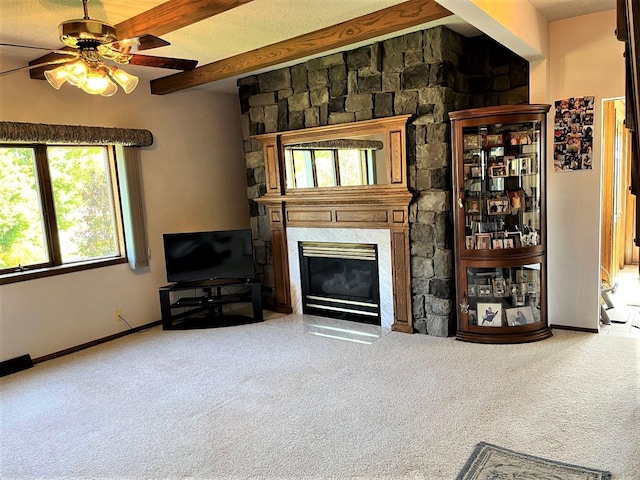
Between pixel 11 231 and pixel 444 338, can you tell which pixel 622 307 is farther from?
pixel 11 231

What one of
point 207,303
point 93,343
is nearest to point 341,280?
point 207,303

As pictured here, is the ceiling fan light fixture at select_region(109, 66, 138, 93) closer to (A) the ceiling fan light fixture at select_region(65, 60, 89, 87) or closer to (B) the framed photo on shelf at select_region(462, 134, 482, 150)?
(A) the ceiling fan light fixture at select_region(65, 60, 89, 87)

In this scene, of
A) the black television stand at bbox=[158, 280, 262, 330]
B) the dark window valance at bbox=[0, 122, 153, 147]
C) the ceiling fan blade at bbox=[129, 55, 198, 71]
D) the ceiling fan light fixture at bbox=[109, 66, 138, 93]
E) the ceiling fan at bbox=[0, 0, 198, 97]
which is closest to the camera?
the ceiling fan at bbox=[0, 0, 198, 97]

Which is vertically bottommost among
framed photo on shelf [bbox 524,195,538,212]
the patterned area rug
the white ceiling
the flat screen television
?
the patterned area rug

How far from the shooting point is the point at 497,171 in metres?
4.12

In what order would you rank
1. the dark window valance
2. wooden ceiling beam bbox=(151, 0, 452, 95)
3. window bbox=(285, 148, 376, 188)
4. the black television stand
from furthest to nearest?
the black television stand
window bbox=(285, 148, 376, 188)
the dark window valance
wooden ceiling beam bbox=(151, 0, 452, 95)

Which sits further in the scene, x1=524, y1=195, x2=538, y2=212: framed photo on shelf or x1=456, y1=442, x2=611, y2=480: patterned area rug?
Answer: x1=524, y1=195, x2=538, y2=212: framed photo on shelf

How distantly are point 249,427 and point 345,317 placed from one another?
2.28m

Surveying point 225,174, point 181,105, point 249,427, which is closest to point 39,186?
point 181,105

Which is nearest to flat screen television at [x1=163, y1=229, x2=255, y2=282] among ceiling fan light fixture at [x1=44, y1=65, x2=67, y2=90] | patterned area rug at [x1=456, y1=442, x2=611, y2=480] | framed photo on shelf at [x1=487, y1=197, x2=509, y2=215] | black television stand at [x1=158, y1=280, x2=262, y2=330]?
black television stand at [x1=158, y1=280, x2=262, y2=330]

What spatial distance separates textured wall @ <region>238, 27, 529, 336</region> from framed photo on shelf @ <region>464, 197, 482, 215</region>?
0.16 m

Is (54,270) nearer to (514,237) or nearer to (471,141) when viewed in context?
(471,141)

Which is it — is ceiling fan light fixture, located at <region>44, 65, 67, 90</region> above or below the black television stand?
above

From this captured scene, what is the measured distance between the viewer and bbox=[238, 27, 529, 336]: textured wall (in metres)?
4.16
